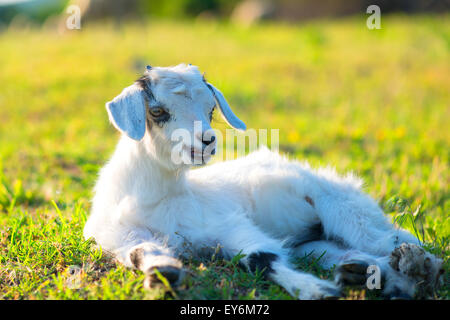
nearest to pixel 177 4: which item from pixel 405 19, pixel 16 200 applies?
Answer: pixel 405 19

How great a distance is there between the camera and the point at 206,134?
9.92ft

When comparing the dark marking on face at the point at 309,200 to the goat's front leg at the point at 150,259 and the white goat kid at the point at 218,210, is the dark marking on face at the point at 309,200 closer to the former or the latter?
the white goat kid at the point at 218,210

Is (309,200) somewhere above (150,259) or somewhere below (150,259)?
above

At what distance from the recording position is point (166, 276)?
107 inches

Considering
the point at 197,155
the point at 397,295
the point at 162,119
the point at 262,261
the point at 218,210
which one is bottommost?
the point at 397,295

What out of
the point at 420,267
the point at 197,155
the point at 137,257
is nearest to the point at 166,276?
the point at 137,257

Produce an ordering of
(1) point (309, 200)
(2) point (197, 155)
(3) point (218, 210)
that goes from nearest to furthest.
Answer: (2) point (197, 155) → (3) point (218, 210) → (1) point (309, 200)

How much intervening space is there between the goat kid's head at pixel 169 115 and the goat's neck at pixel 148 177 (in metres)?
0.07

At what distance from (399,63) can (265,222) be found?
8358 mm

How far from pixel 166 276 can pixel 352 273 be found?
1039mm

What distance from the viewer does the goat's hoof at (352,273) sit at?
2836 mm

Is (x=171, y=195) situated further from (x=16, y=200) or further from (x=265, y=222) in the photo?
(x=16, y=200)

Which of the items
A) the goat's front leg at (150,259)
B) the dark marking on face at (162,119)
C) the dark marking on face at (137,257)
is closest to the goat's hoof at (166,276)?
the goat's front leg at (150,259)

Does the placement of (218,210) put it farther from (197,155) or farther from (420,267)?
(420,267)
